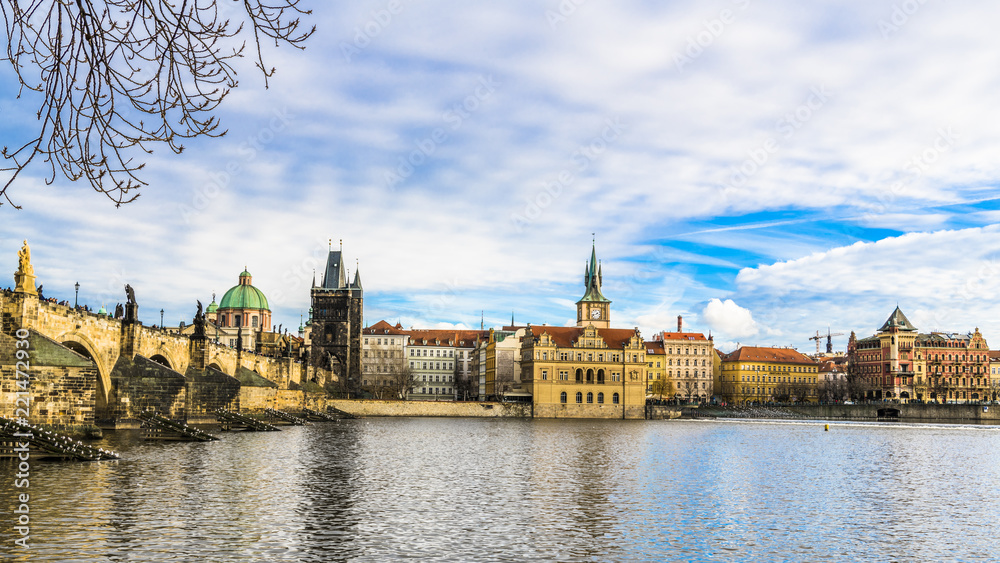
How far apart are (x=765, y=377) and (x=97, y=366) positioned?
478ft

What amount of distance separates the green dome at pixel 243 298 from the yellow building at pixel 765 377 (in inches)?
3629

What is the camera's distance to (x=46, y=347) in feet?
105

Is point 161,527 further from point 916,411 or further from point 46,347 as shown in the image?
point 916,411

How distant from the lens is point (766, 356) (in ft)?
550

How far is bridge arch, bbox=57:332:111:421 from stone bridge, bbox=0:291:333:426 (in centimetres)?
4

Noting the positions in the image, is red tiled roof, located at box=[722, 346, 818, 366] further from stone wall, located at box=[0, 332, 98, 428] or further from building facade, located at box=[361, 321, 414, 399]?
stone wall, located at box=[0, 332, 98, 428]

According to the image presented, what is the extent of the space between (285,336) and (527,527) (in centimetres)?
14759

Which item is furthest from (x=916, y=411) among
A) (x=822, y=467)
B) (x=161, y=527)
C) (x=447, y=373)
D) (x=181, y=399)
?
(x=161, y=527)

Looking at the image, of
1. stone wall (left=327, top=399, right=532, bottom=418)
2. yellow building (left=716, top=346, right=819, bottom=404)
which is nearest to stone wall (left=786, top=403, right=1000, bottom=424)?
yellow building (left=716, top=346, right=819, bottom=404)

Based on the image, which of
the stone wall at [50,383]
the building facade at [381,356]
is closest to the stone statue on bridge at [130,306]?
the stone wall at [50,383]

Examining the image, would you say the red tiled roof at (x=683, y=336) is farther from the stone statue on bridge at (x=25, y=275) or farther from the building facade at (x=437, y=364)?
the stone statue on bridge at (x=25, y=275)

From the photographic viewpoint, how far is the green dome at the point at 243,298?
520ft

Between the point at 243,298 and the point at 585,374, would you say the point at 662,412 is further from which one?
the point at 243,298

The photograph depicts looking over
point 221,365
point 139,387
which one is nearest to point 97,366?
point 139,387
